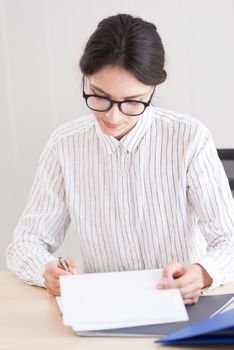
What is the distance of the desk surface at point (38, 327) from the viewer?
55.6 inches

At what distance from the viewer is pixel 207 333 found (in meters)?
1.32

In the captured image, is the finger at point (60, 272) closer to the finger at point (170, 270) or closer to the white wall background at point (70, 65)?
the finger at point (170, 270)

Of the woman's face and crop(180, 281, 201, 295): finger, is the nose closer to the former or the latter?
the woman's face

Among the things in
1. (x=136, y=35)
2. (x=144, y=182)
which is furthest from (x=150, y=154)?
(x=136, y=35)

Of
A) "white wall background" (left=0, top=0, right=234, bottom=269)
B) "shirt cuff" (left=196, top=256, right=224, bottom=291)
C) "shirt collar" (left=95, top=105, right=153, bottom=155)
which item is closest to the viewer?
"shirt cuff" (left=196, top=256, right=224, bottom=291)

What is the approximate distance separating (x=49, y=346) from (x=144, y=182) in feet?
2.26

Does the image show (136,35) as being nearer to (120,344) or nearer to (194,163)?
(194,163)

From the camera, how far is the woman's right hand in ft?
5.64

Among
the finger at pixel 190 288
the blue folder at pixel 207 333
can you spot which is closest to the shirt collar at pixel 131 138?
the finger at pixel 190 288

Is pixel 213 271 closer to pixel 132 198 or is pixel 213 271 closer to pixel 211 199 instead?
pixel 211 199

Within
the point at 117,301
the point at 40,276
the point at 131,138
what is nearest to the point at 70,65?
the point at 131,138

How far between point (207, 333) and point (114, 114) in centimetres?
65

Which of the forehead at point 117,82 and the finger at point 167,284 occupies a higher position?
the forehead at point 117,82

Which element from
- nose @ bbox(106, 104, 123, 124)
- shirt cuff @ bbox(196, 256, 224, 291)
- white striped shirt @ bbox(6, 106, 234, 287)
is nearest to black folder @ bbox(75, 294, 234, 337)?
shirt cuff @ bbox(196, 256, 224, 291)
